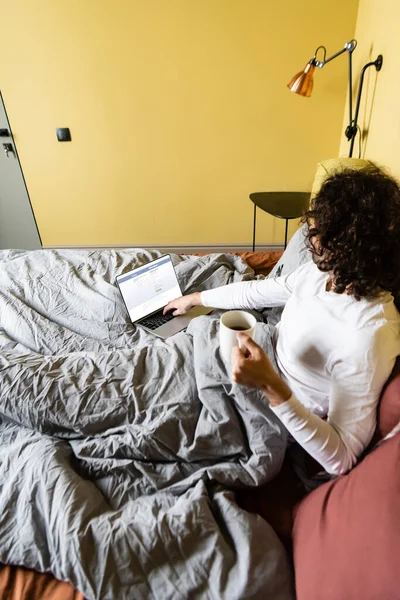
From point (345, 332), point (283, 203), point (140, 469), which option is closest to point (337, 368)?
point (345, 332)

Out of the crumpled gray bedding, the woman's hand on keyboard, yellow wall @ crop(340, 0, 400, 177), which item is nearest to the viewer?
the crumpled gray bedding

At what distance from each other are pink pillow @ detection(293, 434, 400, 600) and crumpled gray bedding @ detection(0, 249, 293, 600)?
0.22ft

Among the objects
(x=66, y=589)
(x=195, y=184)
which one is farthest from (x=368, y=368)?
(x=195, y=184)

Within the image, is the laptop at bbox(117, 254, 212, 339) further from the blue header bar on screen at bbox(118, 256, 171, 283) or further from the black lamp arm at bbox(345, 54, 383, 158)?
the black lamp arm at bbox(345, 54, 383, 158)

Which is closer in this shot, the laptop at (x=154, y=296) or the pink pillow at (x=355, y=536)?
the pink pillow at (x=355, y=536)

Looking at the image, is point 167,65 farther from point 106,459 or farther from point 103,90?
point 106,459

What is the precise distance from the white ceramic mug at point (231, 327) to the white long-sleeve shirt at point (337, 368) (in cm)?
10

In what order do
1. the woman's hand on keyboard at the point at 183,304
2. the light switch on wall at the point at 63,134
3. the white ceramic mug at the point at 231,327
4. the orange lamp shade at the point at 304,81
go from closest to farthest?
1. the white ceramic mug at the point at 231,327
2. the woman's hand on keyboard at the point at 183,304
3. the orange lamp shade at the point at 304,81
4. the light switch on wall at the point at 63,134

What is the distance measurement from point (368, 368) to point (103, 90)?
8.21 feet

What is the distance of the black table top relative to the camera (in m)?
2.08

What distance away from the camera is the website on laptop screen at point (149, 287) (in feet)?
4.50

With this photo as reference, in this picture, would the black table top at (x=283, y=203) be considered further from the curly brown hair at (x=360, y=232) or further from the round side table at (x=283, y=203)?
the curly brown hair at (x=360, y=232)

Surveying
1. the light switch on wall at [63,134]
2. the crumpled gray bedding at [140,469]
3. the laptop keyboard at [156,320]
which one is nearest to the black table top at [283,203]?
the laptop keyboard at [156,320]

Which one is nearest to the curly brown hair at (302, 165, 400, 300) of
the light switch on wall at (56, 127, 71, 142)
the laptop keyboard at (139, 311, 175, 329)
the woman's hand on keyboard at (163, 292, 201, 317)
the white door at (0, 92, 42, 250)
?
the woman's hand on keyboard at (163, 292, 201, 317)
